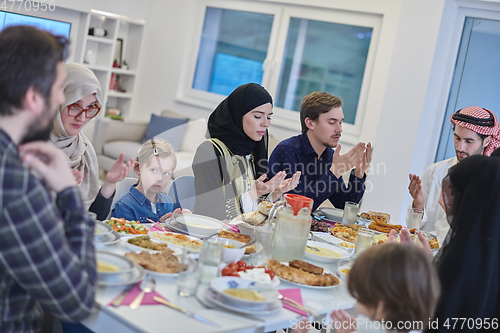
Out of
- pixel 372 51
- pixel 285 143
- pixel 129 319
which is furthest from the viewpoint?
pixel 372 51

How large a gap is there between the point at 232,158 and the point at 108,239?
107 cm

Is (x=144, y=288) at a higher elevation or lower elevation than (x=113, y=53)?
lower

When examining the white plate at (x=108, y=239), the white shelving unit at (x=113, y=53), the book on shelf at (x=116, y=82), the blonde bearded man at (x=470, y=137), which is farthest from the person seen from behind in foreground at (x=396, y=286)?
the book on shelf at (x=116, y=82)

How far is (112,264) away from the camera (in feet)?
4.31

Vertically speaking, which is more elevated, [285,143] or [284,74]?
[284,74]

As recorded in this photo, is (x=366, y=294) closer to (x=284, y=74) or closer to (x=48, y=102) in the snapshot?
(x=48, y=102)

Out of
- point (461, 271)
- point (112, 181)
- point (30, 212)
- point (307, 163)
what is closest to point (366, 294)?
point (461, 271)

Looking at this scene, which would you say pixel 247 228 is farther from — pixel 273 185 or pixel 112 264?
pixel 112 264

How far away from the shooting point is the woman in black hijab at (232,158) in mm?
2373

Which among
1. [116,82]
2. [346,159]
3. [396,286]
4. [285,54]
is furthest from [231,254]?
[116,82]

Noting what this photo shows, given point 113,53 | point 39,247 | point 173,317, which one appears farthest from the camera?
point 113,53

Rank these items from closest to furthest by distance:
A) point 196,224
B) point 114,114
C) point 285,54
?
point 196,224, point 285,54, point 114,114

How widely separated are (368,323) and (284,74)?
174 inches

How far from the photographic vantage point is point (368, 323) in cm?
127
